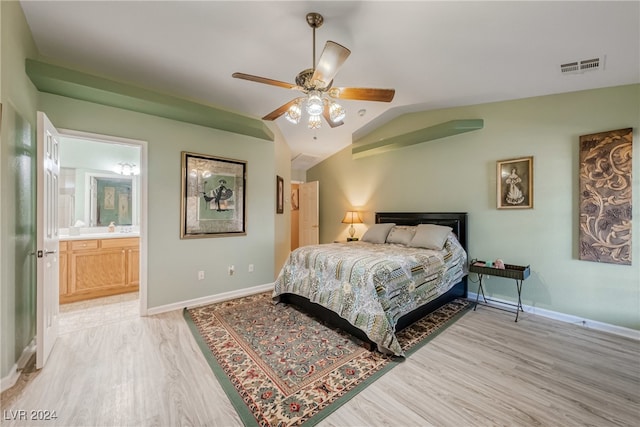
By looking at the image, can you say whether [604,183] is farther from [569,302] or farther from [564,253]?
[569,302]

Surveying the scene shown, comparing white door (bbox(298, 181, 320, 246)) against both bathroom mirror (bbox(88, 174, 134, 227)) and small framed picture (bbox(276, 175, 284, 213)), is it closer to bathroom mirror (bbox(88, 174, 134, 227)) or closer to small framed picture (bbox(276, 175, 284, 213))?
small framed picture (bbox(276, 175, 284, 213))

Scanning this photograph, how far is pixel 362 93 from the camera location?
7.21 ft

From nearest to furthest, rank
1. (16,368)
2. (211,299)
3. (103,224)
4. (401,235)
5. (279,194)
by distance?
A: (16,368) → (211,299) → (401,235) → (103,224) → (279,194)

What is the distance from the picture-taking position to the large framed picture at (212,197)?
342cm

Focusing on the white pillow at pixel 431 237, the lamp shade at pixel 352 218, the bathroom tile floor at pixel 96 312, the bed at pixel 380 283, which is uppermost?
the lamp shade at pixel 352 218

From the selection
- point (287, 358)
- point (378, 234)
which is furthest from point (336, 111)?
point (378, 234)

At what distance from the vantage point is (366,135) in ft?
16.8

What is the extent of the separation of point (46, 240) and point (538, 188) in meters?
5.12

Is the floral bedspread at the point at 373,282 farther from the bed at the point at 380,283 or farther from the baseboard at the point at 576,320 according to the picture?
the baseboard at the point at 576,320

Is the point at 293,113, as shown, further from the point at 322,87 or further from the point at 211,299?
the point at 211,299

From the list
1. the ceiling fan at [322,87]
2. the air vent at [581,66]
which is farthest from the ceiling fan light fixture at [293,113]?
the air vent at [581,66]

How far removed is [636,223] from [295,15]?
383 cm

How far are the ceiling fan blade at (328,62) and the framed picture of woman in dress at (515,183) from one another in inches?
111

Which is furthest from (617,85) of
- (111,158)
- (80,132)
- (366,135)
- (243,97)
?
(111,158)
